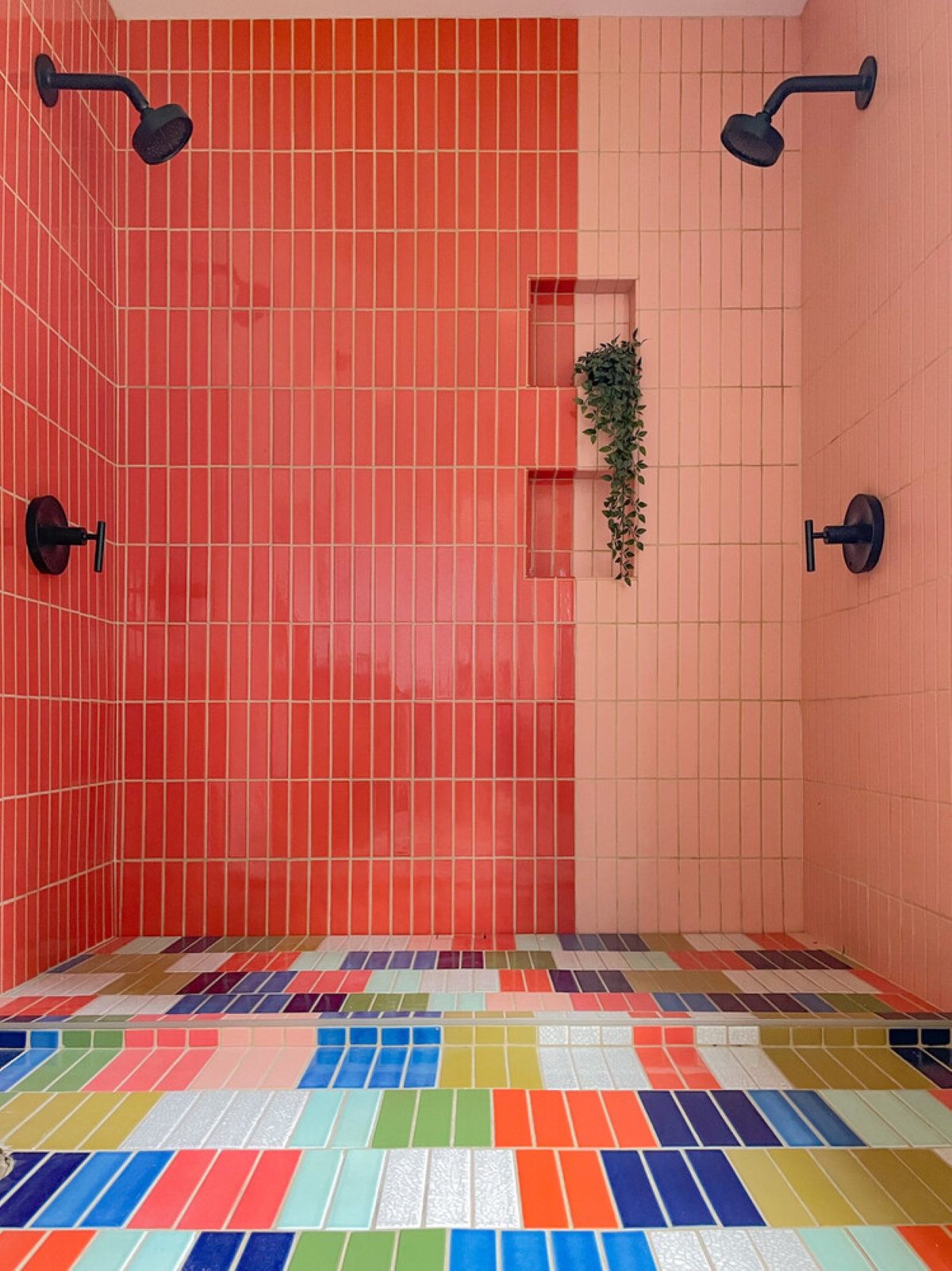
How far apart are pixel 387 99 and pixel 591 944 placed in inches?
97.0

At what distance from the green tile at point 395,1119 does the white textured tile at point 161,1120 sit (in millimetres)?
329

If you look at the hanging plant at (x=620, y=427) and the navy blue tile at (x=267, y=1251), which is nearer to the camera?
the navy blue tile at (x=267, y=1251)

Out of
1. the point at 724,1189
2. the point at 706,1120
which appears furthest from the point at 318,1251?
the point at 706,1120

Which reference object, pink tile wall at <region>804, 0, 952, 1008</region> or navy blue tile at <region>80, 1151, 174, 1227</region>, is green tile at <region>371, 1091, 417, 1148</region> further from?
pink tile wall at <region>804, 0, 952, 1008</region>

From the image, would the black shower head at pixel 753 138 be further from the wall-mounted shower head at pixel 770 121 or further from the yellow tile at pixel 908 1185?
the yellow tile at pixel 908 1185

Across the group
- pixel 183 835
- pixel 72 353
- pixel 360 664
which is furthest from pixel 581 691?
pixel 72 353

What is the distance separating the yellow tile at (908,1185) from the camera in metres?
1.35

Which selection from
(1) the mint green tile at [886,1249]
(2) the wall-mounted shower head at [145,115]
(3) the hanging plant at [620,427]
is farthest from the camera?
(3) the hanging plant at [620,427]

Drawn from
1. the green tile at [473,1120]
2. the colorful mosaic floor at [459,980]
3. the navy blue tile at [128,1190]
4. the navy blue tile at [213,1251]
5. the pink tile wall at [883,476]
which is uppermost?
the pink tile wall at [883,476]

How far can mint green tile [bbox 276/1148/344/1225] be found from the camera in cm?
134

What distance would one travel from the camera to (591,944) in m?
2.71

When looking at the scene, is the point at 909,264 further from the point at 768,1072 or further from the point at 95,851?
the point at 95,851

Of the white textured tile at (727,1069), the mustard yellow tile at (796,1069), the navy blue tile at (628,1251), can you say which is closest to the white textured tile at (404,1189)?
the navy blue tile at (628,1251)

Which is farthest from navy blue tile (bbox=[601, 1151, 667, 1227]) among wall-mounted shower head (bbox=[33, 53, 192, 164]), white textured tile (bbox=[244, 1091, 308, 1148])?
wall-mounted shower head (bbox=[33, 53, 192, 164])
